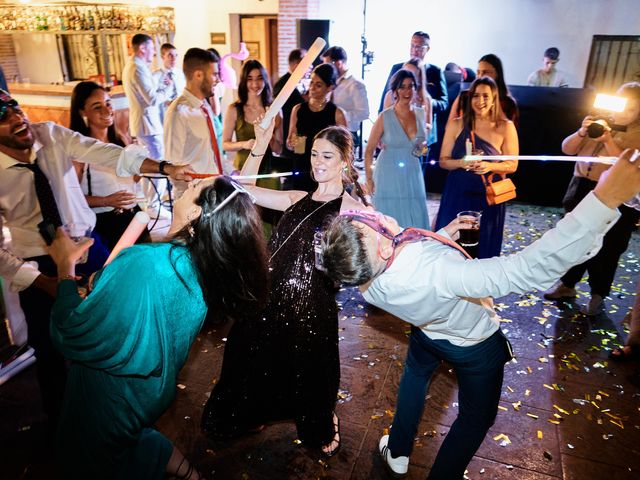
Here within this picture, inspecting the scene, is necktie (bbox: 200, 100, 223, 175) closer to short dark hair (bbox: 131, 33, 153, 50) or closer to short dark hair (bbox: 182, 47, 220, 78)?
short dark hair (bbox: 182, 47, 220, 78)

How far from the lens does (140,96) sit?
708cm

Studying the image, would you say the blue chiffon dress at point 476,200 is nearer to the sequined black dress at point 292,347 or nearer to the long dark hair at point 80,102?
the sequined black dress at point 292,347

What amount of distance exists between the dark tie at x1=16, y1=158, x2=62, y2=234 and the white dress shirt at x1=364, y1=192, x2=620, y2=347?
1775 millimetres

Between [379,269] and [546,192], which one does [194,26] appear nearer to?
[546,192]

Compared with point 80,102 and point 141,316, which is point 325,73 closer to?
point 80,102

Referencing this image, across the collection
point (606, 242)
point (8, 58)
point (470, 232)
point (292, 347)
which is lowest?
point (292, 347)

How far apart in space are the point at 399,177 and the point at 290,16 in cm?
659

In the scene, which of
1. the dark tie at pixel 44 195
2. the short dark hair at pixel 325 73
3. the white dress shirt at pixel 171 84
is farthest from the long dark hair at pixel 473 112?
the white dress shirt at pixel 171 84

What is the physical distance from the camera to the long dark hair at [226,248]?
1727mm

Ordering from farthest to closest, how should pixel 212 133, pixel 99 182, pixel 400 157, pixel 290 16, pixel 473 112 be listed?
pixel 290 16
pixel 400 157
pixel 212 133
pixel 473 112
pixel 99 182

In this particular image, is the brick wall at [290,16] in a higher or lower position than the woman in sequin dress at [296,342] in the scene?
higher

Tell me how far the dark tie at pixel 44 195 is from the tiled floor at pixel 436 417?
1389 mm

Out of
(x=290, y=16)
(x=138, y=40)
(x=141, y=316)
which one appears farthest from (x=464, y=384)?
(x=290, y=16)

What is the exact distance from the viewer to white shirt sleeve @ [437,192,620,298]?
140 centimetres
